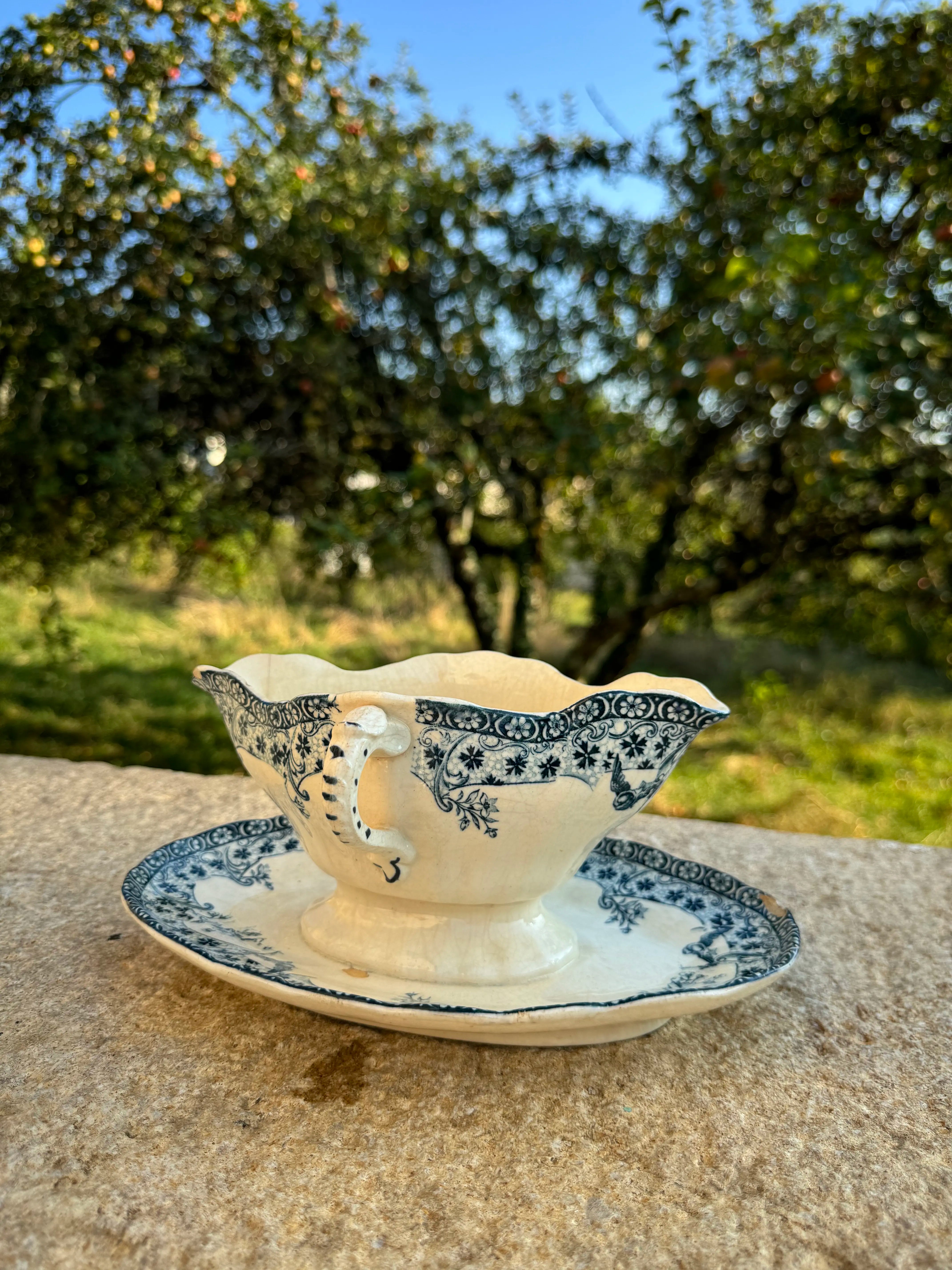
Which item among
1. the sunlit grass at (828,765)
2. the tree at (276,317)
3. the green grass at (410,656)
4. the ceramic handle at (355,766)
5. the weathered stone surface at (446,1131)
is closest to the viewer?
the weathered stone surface at (446,1131)

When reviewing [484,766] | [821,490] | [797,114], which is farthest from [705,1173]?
[797,114]

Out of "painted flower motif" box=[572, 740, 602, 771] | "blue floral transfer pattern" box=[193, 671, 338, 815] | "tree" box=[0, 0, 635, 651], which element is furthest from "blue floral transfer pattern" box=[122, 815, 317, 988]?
"tree" box=[0, 0, 635, 651]

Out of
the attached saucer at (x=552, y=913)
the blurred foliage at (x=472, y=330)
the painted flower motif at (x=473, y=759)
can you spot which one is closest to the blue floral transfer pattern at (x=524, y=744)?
the painted flower motif at (x=473, y=759)

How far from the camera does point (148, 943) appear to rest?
2.64ft

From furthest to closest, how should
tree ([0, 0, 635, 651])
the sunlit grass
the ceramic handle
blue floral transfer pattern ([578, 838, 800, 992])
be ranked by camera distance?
the sunlit grass
tree ([0, 0, 635, 651])
blue floral transfer pattern ([578, 838, 800, 992])
the ceramic handle

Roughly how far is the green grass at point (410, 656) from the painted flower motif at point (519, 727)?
72.8 inches

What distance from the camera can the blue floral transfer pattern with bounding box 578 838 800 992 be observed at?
70 centimetres

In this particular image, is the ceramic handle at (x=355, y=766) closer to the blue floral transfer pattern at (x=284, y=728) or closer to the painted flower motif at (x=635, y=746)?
the blue floral transfer pattern at (x=284, y=728)

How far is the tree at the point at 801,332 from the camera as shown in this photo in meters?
2.04

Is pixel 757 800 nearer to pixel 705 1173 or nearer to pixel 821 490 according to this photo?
pixel 821 490

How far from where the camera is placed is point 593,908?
2.83 ft

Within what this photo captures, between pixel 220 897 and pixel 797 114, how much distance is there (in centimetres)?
237

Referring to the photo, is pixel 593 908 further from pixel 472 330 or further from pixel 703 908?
pixel 472 330

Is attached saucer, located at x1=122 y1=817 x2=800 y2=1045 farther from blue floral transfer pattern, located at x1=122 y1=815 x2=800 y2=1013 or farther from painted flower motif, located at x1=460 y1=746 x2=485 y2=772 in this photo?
painted flower motif, located at x1=460 y1=746 x2=485 y2=772
